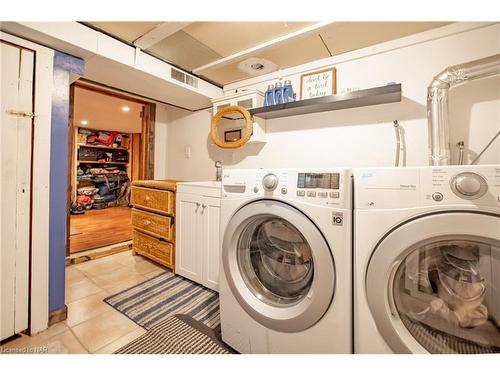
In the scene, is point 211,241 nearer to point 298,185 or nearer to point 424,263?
point 298,185

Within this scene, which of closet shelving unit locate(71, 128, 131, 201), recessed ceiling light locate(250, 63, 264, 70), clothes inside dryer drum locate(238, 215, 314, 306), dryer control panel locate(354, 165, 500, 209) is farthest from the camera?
closet shelving unit locate(71, 128, 131, 201)

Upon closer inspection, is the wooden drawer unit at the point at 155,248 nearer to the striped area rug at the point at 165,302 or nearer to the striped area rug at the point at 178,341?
the striped area rug at the point at 165,302

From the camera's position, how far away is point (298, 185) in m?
0.88

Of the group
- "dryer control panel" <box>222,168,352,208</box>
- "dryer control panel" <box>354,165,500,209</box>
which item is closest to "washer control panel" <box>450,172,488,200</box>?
"dryer control panel" <box>354,165,500,209</box>

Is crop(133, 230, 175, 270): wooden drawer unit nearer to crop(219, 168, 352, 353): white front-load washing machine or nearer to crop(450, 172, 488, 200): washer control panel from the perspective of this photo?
crop(219, 168, 352, 353): white front-load washing machine

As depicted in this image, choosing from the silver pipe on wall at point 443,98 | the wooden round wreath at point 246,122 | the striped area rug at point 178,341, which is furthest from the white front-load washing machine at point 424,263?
the wooden round wreath at point 246,122

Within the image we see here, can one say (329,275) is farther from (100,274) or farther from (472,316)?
(100,274)

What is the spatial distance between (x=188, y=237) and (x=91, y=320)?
0.77 metres

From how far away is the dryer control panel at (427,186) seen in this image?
0.63m

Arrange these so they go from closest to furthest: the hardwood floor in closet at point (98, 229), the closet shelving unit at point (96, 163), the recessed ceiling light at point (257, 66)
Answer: the recessed ceiling light at point (257, 66), the hardwood floor in closet at point (98, 229), the closet shelving unit at point (96, 163)

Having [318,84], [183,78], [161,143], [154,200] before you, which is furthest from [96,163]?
[318,84]

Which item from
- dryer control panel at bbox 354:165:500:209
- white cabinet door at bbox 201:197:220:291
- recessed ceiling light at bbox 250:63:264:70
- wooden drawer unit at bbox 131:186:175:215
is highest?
recessed ceiling light at bbox 250:63:264:70

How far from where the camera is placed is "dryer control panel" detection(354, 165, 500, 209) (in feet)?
2.08

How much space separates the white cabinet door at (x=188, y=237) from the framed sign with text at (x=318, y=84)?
121 centimetres
